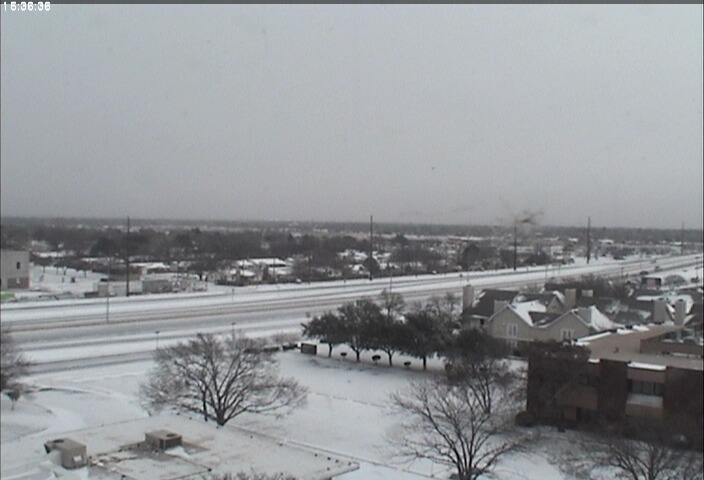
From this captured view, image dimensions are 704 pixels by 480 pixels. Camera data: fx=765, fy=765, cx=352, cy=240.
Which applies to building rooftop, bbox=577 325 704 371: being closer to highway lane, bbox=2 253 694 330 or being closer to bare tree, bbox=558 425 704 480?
bare tree, bbox=558 425 704 480

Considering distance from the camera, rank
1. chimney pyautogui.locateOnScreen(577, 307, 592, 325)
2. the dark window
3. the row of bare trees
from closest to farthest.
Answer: the dark window < the row of bare trees < chimney pyautogui.locateOnScreen(577, 307, 592, 325)

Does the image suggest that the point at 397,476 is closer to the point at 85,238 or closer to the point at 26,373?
the point at 26,373

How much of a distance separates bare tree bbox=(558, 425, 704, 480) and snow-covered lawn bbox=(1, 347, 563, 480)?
390mm

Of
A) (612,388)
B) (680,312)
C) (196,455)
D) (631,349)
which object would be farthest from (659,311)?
(196,455)

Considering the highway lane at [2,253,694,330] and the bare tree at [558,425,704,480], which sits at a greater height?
the bare tree at [558,425,704,480]

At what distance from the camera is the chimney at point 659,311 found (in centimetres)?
2059

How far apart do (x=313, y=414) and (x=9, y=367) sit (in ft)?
17.6

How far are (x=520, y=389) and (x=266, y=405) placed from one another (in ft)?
13.5

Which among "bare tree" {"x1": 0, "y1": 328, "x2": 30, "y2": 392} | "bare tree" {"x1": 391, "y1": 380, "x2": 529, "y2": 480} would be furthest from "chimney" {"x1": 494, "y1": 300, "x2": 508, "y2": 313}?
"bare tree" {"x1": 0, "y1": 328, "x2": 30, "y2": 392}

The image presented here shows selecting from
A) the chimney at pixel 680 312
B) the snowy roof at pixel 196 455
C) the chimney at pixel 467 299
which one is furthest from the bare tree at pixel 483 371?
the chimney at pixel 680 312

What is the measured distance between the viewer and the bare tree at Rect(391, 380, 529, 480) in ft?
29.9

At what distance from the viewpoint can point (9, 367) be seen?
42.9 feet

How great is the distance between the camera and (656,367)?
11836 millimetres

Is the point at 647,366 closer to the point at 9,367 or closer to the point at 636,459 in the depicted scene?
the point at 636,459
